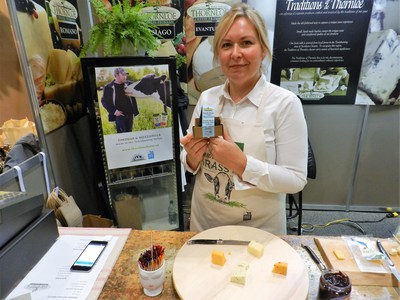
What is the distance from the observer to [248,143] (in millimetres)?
1132

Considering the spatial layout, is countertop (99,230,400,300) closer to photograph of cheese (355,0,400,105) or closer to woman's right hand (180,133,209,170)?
woman's right hand (180,133,209,170)

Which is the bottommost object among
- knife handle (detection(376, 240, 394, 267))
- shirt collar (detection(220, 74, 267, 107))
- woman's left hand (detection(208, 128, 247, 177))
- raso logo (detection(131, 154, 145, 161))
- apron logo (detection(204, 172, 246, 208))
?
raso logo (detection(131, 154, 145, 161))

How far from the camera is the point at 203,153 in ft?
3.79

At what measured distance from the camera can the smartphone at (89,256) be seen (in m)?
0.86

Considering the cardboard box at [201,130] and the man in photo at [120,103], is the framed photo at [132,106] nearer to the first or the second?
the man in photo at [120,103]

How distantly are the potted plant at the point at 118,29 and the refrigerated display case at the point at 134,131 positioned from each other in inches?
3.6

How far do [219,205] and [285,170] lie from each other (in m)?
0.33

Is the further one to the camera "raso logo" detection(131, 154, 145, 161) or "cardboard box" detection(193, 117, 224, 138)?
"raso logo" detection(131, 154, 145, 161)

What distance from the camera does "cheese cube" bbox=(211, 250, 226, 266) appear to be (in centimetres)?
82

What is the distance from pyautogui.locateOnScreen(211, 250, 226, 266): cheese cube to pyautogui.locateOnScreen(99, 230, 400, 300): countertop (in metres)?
0.14

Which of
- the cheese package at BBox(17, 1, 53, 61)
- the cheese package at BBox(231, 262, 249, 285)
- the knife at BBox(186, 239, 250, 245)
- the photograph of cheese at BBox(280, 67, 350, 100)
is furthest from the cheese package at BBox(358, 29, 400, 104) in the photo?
the cheese package at BBox(17, 1, 53, 61)

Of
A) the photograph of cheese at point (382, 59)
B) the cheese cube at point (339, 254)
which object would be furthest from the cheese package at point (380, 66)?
the cheese cube at point (339, 254)

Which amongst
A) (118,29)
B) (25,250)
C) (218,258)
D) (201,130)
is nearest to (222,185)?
(201,130)

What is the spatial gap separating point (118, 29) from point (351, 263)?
5.60 feet
